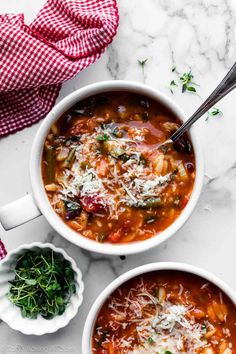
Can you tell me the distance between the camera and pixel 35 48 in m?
2.79

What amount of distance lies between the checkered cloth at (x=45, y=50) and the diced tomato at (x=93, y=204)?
503 millimetres

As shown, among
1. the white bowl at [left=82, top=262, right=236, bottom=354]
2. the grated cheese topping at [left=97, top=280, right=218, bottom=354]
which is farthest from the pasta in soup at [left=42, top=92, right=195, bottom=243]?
the grated cheese topping at [left=97, top=280, right=218, bottom=354]

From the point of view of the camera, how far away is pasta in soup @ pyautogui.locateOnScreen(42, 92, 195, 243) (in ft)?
8.63

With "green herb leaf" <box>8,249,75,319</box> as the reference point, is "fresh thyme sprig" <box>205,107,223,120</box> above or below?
above

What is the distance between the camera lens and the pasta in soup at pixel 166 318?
2617 mm

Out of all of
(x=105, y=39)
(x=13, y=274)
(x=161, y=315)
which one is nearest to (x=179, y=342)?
(x=161, y=315)

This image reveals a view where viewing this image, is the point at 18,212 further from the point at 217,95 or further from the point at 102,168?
the point at 217,95

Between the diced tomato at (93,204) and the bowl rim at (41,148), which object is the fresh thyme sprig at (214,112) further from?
the diced tomato at (93,204)

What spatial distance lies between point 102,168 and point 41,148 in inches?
10.7

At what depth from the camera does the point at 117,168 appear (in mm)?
2641

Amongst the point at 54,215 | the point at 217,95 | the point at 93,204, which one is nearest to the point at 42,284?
the point at 54,215

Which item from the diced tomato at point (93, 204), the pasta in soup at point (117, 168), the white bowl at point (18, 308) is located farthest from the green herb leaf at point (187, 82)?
the white bowl at point (18, 308)

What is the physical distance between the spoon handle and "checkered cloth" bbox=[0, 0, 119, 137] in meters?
0.54

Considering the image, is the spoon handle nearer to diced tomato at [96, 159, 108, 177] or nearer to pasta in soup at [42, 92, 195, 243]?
pasta in soup at [42, 92, 195, 243]
